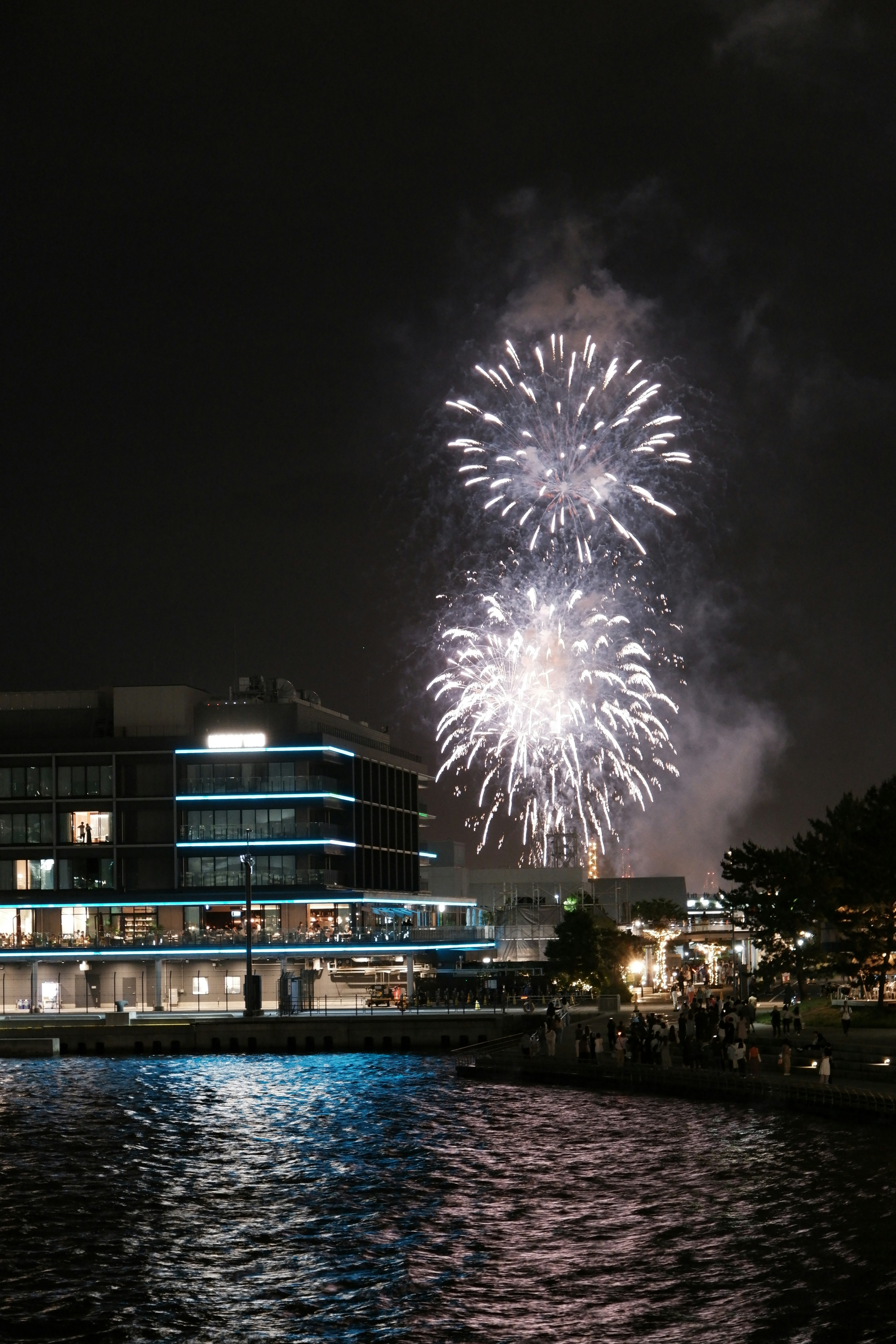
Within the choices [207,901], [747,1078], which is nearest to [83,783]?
[207,901]

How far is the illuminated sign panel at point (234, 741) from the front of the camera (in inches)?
4941

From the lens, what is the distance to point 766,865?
10788 centimetres

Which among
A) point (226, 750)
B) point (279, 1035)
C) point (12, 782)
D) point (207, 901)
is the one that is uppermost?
point (226, 750)

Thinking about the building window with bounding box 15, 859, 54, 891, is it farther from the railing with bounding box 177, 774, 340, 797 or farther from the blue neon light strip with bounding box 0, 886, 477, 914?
the railing with bounding box 177, 774, 340, 797

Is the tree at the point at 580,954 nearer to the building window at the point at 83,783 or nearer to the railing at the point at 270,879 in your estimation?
the railing at the point at 270,879

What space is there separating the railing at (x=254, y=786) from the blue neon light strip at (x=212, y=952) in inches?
579

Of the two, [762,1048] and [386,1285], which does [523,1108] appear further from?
[386,1285]

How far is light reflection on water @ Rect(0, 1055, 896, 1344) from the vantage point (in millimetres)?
34375

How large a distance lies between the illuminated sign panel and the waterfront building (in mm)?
111

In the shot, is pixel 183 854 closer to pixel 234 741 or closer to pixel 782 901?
pixel 234 741

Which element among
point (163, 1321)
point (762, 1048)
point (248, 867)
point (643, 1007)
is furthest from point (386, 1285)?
point (643, 1007)

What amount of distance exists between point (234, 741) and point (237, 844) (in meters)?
8.21

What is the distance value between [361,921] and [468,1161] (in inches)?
2947

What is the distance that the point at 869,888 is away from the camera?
8969 cm
